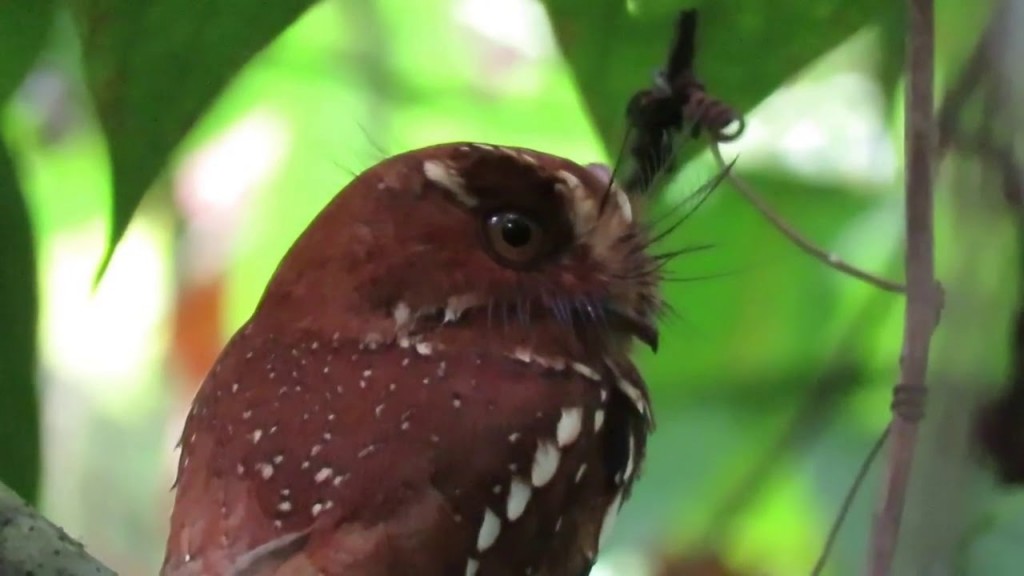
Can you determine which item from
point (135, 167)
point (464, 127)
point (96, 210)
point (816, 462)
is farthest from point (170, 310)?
point (135, 167)

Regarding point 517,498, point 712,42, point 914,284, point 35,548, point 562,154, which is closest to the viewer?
point 35,548

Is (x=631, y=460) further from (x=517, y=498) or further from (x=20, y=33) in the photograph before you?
(x=20, y=33)

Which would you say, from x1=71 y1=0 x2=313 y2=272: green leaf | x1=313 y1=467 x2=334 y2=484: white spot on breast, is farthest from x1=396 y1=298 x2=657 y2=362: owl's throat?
x1=71 y1=0 x2=313 y2=272: green leaf

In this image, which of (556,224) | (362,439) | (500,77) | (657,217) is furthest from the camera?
(500,77)

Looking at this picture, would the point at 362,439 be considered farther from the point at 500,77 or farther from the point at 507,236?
the point at 500,77

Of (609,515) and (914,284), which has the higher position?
(914,284)

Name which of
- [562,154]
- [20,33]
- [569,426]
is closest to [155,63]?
[20,33]
